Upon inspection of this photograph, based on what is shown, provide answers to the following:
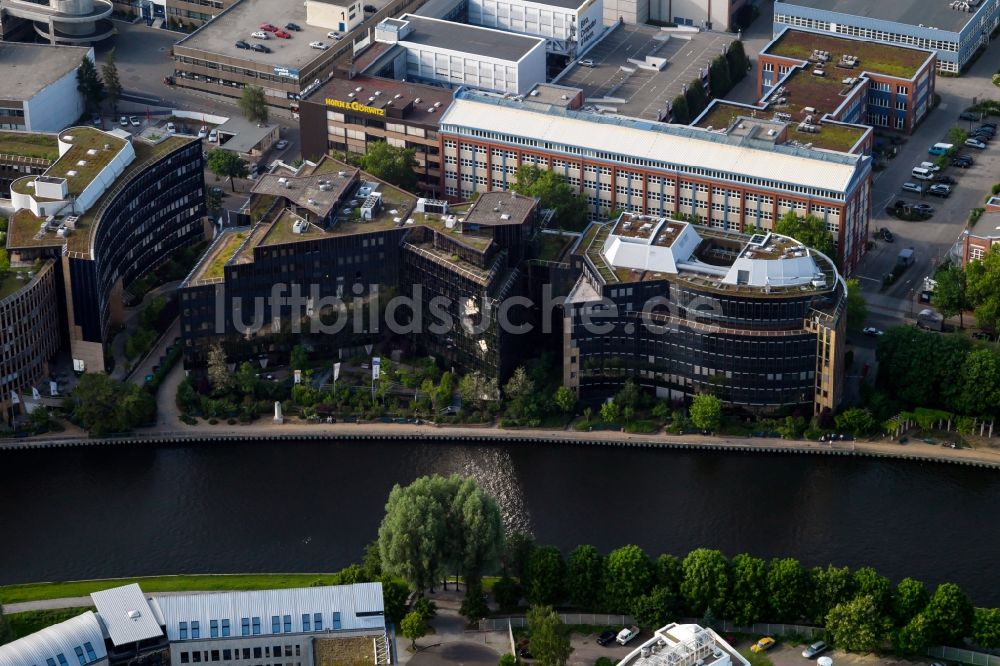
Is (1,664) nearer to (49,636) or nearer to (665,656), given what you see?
(49,636)

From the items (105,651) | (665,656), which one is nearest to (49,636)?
(105,651)

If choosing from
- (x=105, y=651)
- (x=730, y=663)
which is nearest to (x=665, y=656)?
(x=730, y=663)

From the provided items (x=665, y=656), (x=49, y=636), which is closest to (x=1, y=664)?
(x=49, y=636)

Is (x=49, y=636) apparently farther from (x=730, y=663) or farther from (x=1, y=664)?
(x=730, y=663)

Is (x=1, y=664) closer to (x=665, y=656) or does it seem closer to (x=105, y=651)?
(x=105, y=651)

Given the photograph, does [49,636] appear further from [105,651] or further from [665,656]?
[665,656]

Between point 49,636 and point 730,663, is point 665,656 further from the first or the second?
point 49,636
